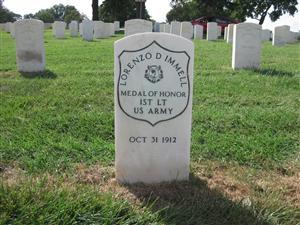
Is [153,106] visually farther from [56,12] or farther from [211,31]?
[56,12]

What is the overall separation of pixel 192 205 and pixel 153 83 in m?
1.00

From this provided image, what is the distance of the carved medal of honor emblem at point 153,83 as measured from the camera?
3.61 m

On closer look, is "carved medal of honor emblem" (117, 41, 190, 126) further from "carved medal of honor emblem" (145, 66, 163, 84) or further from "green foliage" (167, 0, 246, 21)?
"green foliage" (167, 0, 246, 21)

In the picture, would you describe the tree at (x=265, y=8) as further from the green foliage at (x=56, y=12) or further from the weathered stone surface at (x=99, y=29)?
the green foliage at (x=56, y=12)

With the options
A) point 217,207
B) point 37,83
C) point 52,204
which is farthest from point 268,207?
point 37,83

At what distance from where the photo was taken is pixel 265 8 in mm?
47875

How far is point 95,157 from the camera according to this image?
172 inches

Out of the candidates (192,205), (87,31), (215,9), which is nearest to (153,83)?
(192,205)

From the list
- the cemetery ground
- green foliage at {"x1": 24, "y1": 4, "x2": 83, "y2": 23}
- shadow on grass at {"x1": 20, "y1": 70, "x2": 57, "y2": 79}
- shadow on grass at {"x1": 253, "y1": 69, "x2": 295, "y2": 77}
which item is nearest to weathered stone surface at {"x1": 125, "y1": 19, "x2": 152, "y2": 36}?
shadow on grass at {"x1": 20, "y1": 70, "x2": 57, "y2": 79}

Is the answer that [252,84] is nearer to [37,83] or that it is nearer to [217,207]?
[37,83]

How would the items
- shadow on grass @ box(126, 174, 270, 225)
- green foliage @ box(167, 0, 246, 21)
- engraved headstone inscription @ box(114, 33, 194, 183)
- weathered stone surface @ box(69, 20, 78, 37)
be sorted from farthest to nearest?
1. green foliage @ box(167, 0, 246, 21)
2. weathered stone surface @ box(69, 20, 78, 37)
3. engraved headstone inscription @ box(114, 33, 194, 183)
4. shadow on grass @ box(126, 174, 270, 225)

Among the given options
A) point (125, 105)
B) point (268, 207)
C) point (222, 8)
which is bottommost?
point (268, 207)

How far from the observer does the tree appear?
152 ft

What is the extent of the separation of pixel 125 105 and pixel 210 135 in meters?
1.65
